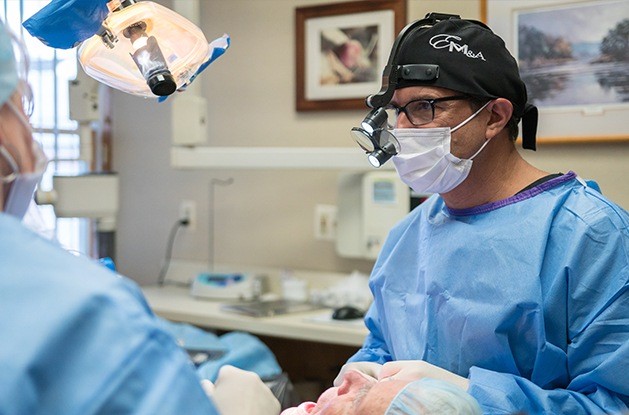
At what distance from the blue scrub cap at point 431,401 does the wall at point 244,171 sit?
87.2 inches

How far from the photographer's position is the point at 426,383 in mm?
1092

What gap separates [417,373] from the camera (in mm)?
1269

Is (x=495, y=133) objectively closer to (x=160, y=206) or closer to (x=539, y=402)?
(x=539, y=402)

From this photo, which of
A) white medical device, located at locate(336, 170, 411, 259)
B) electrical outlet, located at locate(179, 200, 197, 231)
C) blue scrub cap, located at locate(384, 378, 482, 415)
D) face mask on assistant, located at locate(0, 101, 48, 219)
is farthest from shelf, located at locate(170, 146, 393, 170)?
face mask on assistant, located at locate(0, 101, 48, 219)

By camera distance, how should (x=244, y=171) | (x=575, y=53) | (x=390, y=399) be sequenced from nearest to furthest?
(x=390, y=399) < (x=575, y=53) < (x=244, y=171)

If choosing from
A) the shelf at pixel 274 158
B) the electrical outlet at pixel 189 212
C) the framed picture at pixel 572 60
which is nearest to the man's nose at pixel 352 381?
the shelf at pixel 274 158

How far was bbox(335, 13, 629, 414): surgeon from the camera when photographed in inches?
51.3

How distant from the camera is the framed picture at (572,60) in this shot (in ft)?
8.66

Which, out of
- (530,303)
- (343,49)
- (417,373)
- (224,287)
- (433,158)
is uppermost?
(343,49)

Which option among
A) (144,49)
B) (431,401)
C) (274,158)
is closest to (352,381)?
(431,401)

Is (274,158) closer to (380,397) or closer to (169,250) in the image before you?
(169,250)

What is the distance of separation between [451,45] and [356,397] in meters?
0.70

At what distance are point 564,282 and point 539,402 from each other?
214 mm

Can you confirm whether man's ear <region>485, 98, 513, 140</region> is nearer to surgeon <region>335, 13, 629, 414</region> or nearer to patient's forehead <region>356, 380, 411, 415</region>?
surgeon <region>335, 13, 629, 414</region>
